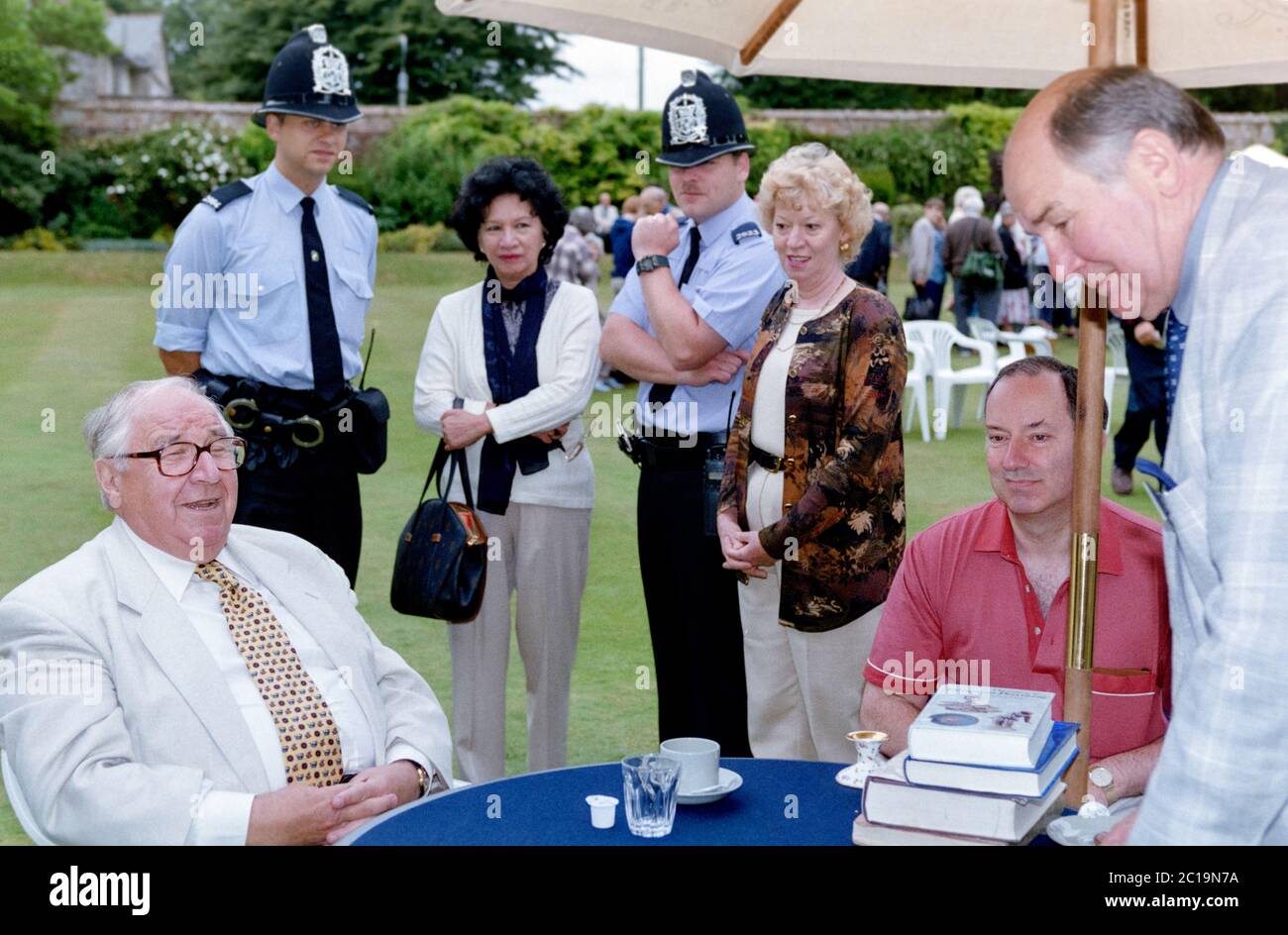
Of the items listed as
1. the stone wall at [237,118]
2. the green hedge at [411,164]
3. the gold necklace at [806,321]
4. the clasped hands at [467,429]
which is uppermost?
the stone wall at [237,118]

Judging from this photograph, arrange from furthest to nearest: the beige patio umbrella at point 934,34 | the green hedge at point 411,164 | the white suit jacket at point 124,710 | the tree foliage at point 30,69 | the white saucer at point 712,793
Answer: the tree foliage at point 30,69
the green hedge at point 411,164
the beige patio umbrella at point 934,34
the white suit jacket at point 124,710
the white saucer at point 712,793

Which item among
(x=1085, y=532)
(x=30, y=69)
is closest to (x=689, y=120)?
(x=1085, y=532)

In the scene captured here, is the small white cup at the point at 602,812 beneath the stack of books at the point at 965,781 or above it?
beneath

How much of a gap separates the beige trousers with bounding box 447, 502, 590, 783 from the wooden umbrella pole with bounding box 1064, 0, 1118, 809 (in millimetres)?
2007

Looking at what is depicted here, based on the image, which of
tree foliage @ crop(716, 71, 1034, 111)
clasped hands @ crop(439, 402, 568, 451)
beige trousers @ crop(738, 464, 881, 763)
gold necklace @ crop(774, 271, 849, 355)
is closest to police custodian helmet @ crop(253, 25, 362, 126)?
clasped hands @ crop(439, 402, 568, 451)

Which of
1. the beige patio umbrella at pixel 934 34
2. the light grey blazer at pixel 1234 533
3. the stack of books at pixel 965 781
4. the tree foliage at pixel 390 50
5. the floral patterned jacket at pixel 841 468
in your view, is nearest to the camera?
the light grey blazer at pixel 1234 533

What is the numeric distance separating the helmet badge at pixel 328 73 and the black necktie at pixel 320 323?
0.40 metres

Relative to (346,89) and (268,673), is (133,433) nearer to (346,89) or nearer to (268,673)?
(268,673)

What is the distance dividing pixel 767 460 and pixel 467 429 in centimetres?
94

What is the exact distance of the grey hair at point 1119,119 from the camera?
1724 millimetres

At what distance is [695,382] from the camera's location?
4203 millimetres

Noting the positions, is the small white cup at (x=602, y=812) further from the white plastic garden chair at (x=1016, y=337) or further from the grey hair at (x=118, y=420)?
the white plastic garden chair at (x=1016, y=337)

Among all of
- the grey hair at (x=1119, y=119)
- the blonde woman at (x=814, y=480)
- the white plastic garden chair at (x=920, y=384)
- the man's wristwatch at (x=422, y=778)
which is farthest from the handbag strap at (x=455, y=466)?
the white plastic garden chair at (x=920, y=384)

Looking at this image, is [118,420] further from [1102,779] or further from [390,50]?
[390,50]
